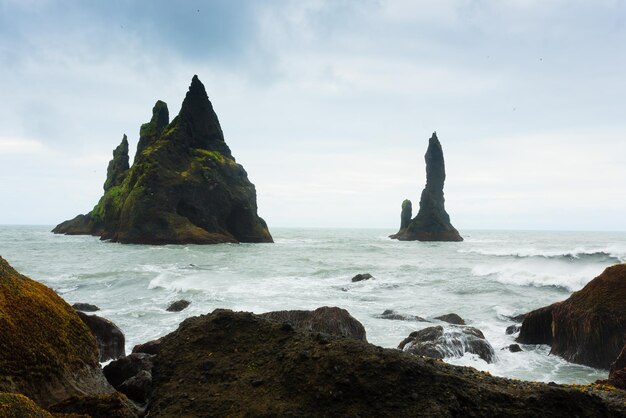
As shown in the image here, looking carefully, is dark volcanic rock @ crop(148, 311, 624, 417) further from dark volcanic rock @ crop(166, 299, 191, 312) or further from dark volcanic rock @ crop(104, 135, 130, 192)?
dark volcanic rock @ crop(104, 135, 130, 192)

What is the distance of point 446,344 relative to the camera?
11.6m

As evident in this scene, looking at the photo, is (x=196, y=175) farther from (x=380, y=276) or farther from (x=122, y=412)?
(x=122, y=412)

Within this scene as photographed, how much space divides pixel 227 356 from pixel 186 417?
2.83 ft

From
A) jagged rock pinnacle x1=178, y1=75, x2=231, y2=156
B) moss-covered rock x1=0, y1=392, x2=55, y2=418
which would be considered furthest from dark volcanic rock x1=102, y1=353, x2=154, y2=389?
jagged rock pinnacle x1=178, y1=75, x2=231, y2=156

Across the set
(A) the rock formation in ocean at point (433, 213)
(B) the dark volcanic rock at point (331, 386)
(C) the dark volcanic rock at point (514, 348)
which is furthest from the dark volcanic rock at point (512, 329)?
(A) the rock formation in ocean at point (433, 213)

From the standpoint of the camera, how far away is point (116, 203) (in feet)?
255

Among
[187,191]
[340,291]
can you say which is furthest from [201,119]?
[340,291]

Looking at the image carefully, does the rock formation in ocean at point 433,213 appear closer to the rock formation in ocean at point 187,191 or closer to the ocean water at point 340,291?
the rock formation in ocean at point 187,191

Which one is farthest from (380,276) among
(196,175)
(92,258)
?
(196,175)

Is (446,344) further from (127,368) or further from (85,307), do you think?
(85,307)

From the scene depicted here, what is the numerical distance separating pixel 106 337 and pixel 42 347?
507cm

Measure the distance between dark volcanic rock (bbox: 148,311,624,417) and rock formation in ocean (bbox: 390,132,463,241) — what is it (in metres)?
102

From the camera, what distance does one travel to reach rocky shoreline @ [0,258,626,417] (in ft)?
12.3

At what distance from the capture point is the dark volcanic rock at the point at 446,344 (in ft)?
37.0
